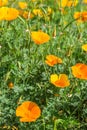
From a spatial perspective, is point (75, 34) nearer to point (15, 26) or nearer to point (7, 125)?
point (15, 26)

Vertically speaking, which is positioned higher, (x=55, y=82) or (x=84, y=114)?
(x=55, y=82)

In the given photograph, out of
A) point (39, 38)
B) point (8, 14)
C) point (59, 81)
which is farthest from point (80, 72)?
point (8, 14)

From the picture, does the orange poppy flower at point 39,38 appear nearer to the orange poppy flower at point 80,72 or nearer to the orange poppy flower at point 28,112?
the orange poppy flower at point 80,72

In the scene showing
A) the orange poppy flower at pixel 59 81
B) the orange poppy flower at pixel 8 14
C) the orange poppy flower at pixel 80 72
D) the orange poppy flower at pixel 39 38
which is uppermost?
the orange poppy flower at pixel 8 14

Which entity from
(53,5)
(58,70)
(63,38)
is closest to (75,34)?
(63,38)

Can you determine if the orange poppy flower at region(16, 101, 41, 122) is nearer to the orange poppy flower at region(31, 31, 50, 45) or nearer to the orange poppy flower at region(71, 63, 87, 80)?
the orange poppy flower at region(71, 63, 87, 80)

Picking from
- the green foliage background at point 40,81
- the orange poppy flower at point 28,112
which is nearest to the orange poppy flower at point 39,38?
the green foliage background at point 40,81

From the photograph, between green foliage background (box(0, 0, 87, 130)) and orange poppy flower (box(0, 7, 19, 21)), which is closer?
green foliage background (box(0, 0, 87, 130))

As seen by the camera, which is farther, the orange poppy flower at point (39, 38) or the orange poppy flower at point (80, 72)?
the orange poppy flower at point (39, 38)

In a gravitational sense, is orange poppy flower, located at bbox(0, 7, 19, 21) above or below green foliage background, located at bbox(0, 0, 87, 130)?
above

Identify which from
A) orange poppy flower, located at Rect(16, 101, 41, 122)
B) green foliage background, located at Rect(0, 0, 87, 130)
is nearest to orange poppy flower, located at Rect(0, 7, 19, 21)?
green foliage background, located at Rect(0, 0, 87, 130)

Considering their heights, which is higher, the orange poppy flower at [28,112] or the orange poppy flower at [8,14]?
the orange poppy flower at [8,14]
